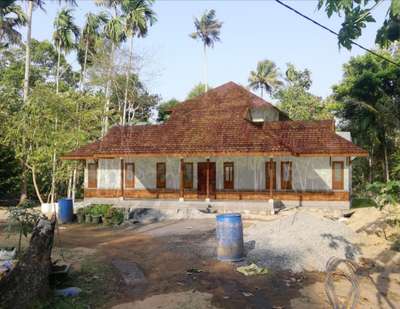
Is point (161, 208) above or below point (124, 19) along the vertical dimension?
below

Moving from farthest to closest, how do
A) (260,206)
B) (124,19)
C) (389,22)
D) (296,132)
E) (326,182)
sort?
(124,19) → (296,132) → (326,182) → (260,206) → (389,22)

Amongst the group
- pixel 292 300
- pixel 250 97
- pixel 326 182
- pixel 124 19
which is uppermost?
pixel 124 19

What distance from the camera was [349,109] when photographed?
31.4 meters

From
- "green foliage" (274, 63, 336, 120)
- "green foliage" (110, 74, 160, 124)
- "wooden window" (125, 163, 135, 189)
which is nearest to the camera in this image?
"wooden window" (125, 163, 135, 189)

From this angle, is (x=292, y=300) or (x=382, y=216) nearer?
(x=292, y=300)

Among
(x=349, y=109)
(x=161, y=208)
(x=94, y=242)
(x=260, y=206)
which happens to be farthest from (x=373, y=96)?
(x=94, y=242)

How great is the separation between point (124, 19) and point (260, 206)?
77.0ft

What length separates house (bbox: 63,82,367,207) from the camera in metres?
21.3

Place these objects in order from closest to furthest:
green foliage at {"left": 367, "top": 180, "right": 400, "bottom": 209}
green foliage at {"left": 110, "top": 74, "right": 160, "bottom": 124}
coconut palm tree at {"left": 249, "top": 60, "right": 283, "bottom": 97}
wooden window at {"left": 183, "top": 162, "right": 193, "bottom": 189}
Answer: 1. green foliage at {"left": 367, "top": 180, "right": 400, "bottom": 209}
2. wooden window at {"left": 183, "top": 162, "right": 193, "bottom": 189}
3. green foliage at {"left": 110, "top": 74, "right": 160, "bottom": 124}
4. coconut palm tree at {"left": 249, "top": 60, "right": 283, "bottom": 97}

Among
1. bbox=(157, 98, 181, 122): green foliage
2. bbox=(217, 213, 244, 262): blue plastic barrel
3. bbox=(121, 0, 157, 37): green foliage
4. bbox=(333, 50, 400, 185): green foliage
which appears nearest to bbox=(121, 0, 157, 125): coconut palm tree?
bbox=(121, 0, 157, 37): green foliage

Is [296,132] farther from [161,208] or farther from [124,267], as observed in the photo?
[124,267]

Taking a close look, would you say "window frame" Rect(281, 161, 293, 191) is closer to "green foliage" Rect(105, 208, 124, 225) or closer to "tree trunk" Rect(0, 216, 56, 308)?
"green foliage" Rect(105, 208, 124, 225)

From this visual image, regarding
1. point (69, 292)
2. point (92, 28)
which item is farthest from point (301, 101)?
point (69, 292)

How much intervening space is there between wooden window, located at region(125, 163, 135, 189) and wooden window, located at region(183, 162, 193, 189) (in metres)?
3.26
